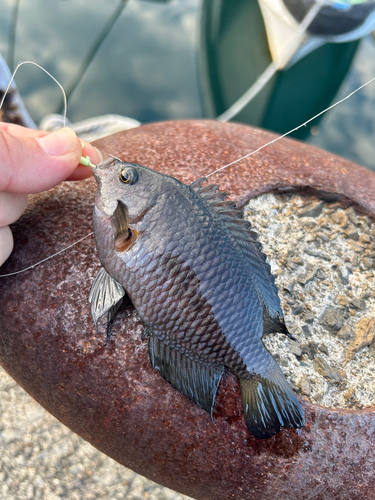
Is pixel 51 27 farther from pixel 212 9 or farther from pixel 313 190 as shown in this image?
pixel 313 190

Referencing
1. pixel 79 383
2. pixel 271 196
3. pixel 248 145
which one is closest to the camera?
pixel 79 383

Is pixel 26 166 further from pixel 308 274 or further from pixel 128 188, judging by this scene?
pixel 308 274

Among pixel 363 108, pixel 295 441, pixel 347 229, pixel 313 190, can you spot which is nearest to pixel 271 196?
pixel 313 190

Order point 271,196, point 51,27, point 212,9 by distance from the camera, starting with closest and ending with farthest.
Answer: point 271,196
point 51,27
point 212,9

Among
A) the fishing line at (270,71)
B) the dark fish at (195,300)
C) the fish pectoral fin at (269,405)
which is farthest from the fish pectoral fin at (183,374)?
the fishing line at (270,71)

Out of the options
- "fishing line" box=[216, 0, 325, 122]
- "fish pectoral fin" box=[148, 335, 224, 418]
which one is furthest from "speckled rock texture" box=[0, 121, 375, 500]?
"fishing line" box=[216, 0, 325, 122]

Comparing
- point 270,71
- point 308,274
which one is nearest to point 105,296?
point 308,274
